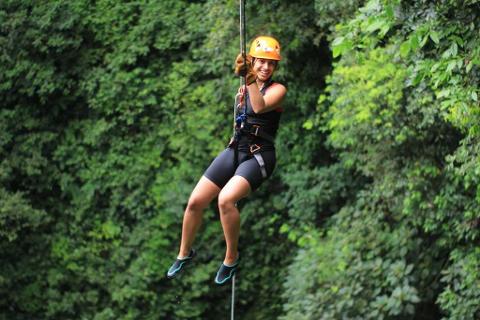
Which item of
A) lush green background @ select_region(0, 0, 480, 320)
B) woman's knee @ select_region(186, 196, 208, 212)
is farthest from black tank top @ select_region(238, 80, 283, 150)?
lush green background @ select_region(0, 0, 480, 320)

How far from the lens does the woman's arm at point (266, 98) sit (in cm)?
578

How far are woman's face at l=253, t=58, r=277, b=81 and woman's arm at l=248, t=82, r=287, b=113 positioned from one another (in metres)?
0.08

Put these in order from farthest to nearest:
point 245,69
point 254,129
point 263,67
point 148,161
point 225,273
Result: 1. point 148,161
2. point 225,273
3. point 254,129
4. point 263,67
5. point 245,69

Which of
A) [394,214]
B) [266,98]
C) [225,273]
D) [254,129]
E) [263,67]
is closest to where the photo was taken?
[266,98]

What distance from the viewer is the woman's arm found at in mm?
5777

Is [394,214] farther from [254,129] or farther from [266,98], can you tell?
[266,98]

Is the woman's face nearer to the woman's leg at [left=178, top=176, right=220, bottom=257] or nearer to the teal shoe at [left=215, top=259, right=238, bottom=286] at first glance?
A: the woman's leg at [left=178, top=176, right=220, bottom=257]

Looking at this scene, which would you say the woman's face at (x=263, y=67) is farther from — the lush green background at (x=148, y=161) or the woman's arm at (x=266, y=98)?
the lush green background at (x=148, y=161)

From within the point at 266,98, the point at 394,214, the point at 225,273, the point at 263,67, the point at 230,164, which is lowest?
the point at 394,214

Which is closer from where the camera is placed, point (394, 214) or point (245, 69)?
point (245, 69)

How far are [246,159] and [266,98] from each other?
1.54 feet

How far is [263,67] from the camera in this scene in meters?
6.01

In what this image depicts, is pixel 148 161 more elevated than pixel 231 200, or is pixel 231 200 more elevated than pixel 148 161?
pixel 231 200

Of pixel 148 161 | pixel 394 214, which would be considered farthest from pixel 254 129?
pixel 148 161
